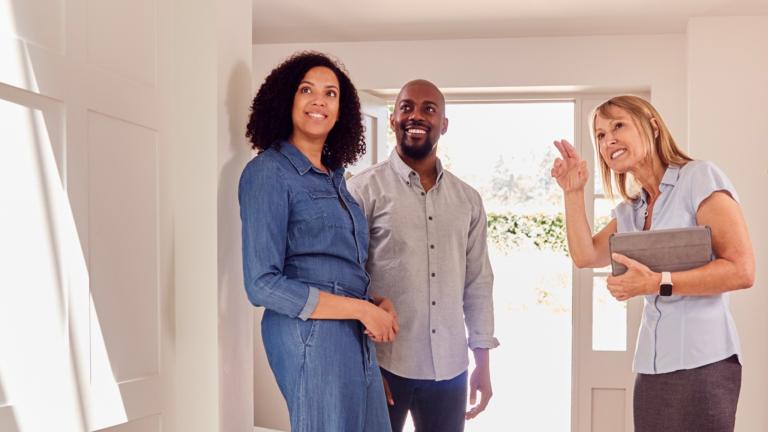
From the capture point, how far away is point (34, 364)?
150cm

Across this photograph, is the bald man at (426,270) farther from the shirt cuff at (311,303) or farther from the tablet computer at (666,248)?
the shirt cuff at (311,303)

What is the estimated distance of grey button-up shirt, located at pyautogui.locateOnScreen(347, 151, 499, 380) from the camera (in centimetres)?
243

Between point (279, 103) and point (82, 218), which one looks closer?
Answer: point (82, 218)

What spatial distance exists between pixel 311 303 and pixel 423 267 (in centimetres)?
78

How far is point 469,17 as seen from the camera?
154 inches

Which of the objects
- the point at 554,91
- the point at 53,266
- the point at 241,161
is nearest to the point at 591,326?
the point at 554,91

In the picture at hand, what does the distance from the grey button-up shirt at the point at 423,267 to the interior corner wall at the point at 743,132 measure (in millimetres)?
1917

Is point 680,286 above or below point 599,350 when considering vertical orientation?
above

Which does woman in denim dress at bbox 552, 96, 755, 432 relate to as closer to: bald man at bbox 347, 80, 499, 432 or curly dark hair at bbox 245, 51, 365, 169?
bald man at bbox 347, 80, 499, 432

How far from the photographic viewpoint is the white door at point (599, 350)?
172 inches

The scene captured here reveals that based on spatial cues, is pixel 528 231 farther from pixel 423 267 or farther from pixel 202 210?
pixel 202 210

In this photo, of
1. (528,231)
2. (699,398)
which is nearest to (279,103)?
(699,398)

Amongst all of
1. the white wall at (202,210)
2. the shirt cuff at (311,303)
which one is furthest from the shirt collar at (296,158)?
the shirt cuff at (311,303)

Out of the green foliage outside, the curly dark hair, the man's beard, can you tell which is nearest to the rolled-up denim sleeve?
the curly dark hair
